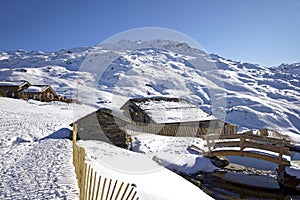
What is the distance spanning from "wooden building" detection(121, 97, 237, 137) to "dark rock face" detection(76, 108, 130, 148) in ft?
18.2

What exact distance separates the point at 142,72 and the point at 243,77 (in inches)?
2448

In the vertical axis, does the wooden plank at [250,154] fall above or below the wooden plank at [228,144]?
below

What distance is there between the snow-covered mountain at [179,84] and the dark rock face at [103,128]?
3947 cm

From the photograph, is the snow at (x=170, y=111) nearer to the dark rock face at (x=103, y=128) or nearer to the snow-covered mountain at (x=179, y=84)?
the dark rock face at (x=103, y=128)

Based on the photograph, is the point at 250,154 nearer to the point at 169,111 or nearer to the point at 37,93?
the point at 169,111

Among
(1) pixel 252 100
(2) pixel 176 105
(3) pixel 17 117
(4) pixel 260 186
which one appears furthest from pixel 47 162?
(1) pixel 252 100

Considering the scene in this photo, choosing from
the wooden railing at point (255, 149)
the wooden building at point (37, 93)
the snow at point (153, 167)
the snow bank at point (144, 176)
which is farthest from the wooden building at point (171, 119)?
the wooden building at point (37, 93)

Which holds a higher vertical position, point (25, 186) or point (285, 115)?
point (25, 186)

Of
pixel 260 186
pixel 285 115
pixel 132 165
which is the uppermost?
pixel 132 165

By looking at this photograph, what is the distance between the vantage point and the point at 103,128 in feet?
71.2

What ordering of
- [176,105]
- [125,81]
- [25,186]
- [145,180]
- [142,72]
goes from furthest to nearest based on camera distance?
1. [142,72]
2. [125,81]
3. [176,105]
4. [145,180]
5. [25,186]

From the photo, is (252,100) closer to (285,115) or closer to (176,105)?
(285,115)

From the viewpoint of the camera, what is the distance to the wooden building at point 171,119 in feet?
98.6

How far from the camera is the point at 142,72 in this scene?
13638 cm
